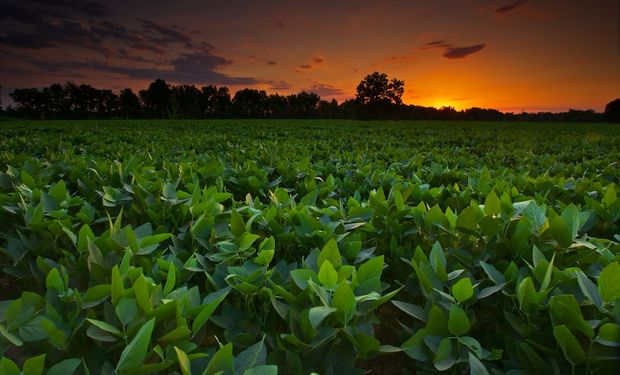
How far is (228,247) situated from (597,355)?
1.48m

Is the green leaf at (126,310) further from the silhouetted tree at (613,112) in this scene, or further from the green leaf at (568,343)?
the silhouetted tree at (613,112)

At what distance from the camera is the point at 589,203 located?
2576mm

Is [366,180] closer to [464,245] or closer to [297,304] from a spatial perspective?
[464,245]

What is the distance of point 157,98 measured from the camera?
97.2m

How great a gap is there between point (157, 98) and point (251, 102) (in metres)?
27.3

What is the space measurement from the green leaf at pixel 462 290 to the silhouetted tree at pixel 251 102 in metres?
113

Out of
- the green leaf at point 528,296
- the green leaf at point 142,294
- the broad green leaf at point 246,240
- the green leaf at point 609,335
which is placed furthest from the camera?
the broad green leaf at point 246,240

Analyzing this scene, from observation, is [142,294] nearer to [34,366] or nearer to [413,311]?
[34,366]

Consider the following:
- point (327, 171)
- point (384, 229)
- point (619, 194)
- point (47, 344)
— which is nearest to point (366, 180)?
point (327, 171)

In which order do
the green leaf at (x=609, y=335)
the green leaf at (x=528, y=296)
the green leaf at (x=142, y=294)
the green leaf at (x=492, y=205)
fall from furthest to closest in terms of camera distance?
1. the green leaf at (x=492, y=205)
2. the green leaf at (x=528, y=296)
3. the green leaf at (x=142, y=294)
4. the green leaf at (x=609, y=335)

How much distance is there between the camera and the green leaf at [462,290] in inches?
57.3

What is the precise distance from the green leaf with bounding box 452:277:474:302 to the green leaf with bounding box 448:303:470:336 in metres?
0.14

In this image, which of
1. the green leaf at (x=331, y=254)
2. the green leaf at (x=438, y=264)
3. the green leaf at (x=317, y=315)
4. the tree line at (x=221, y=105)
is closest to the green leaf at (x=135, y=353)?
the green leaf at (x=317, y=315)

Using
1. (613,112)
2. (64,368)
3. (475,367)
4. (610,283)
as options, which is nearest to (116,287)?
(64,368)
